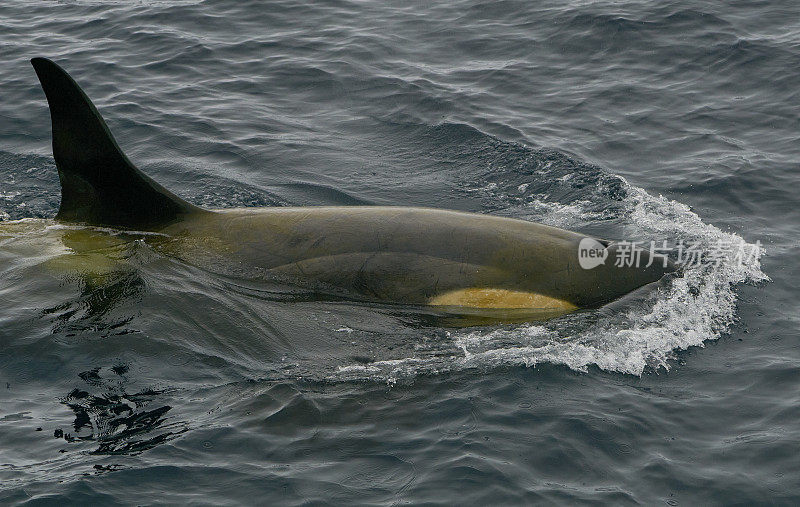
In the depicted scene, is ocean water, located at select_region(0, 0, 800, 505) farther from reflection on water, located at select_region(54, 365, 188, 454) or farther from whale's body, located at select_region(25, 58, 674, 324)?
whale's body, located at select_region(25, 58, 674, 324)

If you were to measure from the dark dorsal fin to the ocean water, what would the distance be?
506 mm

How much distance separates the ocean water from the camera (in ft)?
26.1

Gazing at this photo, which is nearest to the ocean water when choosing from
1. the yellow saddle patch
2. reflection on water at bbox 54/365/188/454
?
reflection on water at bbox 54/365/188/454

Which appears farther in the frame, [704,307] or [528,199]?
[528,199]

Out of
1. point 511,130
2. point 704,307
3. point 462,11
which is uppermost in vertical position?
point 462,11

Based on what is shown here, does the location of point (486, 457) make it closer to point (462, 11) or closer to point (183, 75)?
point (183, 75)

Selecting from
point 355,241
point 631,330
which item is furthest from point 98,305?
point 631,330

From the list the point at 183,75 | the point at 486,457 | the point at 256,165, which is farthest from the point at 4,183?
the point at 486,457

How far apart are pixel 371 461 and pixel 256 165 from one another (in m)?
8.41

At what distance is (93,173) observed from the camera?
10273 mm

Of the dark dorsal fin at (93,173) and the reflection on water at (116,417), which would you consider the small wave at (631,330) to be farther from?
the dark dorsal fin at (93,173)

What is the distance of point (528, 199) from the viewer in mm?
13906

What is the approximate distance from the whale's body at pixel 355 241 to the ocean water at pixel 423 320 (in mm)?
262

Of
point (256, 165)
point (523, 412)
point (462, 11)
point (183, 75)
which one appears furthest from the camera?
point (462, 11)
